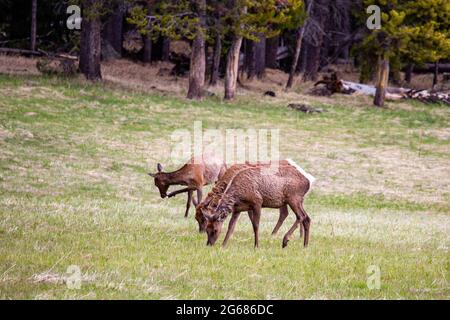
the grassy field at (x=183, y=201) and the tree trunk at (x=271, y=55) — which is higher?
the tree trunk at (x=271, y=55)

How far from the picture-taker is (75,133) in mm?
28203

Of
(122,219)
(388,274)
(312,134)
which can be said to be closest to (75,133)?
(312,134)

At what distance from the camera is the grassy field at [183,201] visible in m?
9.79

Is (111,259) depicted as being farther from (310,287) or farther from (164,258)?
(310,287)

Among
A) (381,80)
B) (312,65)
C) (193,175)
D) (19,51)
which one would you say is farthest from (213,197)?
(312,65)

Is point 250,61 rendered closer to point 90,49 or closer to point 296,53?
point 296,53

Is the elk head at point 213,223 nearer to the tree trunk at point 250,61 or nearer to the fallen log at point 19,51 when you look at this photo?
the fallen log at point 19,51

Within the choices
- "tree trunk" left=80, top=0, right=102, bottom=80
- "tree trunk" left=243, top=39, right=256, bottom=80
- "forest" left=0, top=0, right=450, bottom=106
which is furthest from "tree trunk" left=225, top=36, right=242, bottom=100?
"tree trunk" left=243, top=39, right=256, bottom=80

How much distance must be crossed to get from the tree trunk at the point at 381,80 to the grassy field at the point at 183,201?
0.74 m

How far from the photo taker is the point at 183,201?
68.3 ft

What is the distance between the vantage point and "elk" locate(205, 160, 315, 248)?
41.3ft

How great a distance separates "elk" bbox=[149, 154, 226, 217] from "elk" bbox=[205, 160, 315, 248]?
3.70 m

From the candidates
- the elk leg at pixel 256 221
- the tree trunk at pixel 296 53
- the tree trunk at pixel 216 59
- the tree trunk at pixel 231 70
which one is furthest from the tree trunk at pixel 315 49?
the elk leg at pixel 256 221
